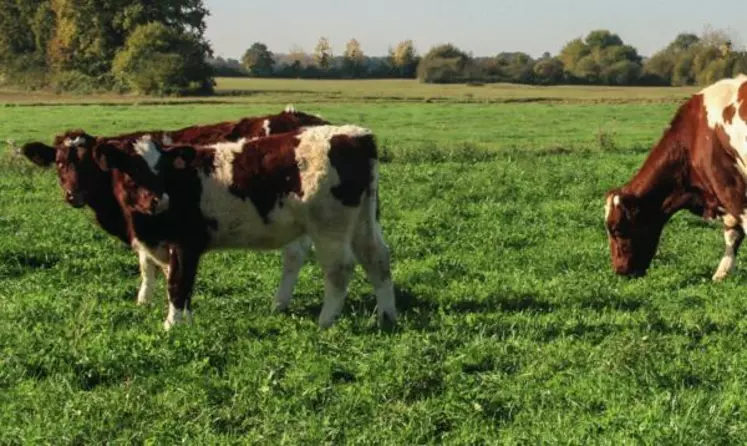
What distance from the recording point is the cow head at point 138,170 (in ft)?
25.7

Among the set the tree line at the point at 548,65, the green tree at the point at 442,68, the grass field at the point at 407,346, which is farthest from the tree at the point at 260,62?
the grass field at the point at 407,346

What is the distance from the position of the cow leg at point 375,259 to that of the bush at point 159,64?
63421 mm

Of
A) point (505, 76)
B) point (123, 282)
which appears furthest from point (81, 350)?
point (505, 76)

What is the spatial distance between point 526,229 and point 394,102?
4978cm

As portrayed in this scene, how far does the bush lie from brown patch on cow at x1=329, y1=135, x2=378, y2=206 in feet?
208

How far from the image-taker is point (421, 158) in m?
22.8

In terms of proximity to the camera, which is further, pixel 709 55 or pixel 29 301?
pixel 709 55

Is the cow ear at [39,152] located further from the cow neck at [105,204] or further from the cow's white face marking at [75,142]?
the cow neck at [105,204]

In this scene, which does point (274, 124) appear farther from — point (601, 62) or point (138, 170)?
point (601, 62)

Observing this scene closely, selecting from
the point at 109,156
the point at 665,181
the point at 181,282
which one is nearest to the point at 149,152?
the point at 109,156

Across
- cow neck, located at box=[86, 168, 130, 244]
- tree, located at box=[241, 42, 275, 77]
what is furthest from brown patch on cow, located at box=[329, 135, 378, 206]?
tree, located at box=[241, 42, 275, 77]

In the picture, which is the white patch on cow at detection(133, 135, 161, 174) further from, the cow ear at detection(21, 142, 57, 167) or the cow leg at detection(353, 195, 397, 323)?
the cow leg at detection(353, 195, 397, 323)

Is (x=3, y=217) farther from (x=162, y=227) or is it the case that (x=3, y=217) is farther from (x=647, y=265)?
(x=647, y=265)

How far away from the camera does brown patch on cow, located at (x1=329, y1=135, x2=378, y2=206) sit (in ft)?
25.4
